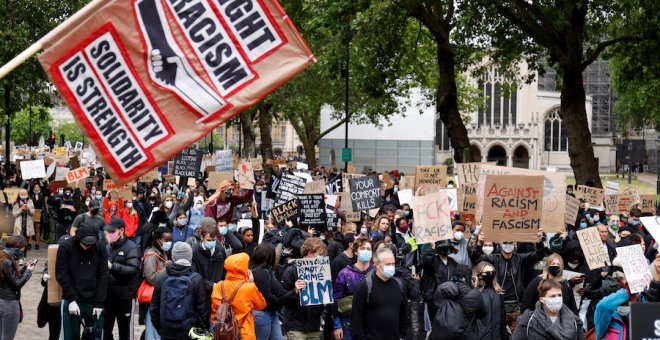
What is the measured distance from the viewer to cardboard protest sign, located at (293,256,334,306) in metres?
9.97

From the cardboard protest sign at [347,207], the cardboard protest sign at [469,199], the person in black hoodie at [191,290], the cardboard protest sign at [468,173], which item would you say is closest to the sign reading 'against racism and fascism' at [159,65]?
the person in black hoodie at [191,290]

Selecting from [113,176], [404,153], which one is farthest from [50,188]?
[404,153]

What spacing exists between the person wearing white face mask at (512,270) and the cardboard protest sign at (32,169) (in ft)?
56.7

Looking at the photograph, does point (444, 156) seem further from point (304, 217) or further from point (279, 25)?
point (279, 25)

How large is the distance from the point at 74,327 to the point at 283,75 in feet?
19.6

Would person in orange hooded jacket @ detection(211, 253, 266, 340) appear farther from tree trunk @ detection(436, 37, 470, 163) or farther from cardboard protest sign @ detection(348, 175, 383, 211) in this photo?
tree trunk @ detection(436, 37, 470, 163)

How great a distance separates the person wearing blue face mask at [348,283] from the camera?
9930 mm

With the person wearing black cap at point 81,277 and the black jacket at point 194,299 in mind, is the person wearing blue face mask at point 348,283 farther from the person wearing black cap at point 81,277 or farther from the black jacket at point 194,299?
the person wearing black cap at point 81,277

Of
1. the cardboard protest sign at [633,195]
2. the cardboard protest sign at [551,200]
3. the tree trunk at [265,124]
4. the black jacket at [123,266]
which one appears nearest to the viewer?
the black jacket at [123,266]

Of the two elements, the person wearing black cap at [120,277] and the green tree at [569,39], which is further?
the green tree at [569,39]

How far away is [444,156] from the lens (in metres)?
94.2

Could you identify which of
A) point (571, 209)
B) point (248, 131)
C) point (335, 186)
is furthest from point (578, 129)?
point (248, 131)

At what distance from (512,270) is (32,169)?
18.0 metres

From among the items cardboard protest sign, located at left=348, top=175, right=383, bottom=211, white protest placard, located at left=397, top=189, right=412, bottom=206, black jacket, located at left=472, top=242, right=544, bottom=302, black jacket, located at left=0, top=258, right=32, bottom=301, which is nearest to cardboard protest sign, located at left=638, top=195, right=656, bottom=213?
white protest placard, located at left=397, top=189, right=412, bottom=206
